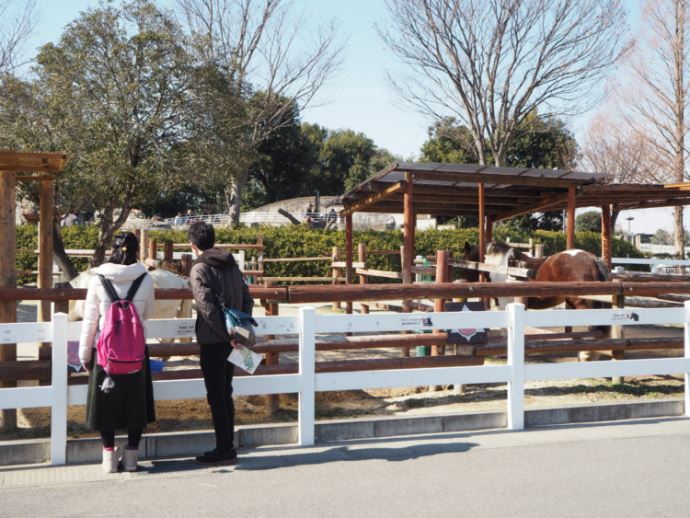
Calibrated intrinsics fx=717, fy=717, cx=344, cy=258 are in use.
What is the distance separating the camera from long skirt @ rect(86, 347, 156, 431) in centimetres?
504

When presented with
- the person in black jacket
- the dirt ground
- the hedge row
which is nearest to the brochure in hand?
the person in black jacket

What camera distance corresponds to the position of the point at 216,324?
5203 mm

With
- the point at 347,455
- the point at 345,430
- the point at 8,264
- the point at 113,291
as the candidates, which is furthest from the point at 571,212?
the point at 113,291

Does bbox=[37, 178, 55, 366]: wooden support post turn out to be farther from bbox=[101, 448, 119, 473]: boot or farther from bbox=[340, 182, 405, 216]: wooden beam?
bbox=[340, 182, 405, 216]: wooden beam

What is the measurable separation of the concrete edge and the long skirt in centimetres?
53

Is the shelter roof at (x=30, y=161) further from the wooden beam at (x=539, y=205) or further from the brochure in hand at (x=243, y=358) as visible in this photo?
the wooden beam at (x=539, y=205)

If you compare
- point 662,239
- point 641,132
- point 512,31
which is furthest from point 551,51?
point 662,239

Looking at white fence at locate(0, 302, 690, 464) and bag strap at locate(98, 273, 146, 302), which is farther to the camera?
white fence at locate(0, 302, 690, 464)

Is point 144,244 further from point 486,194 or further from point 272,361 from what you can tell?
point 272,361

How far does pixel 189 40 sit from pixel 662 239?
173ft

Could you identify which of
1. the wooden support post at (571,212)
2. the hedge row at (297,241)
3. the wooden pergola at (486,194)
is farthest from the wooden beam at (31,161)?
the hedge row at (297,241)

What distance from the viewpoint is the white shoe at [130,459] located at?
16.9ft

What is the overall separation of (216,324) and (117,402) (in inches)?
34.3

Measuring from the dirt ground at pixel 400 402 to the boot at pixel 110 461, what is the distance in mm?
1323
